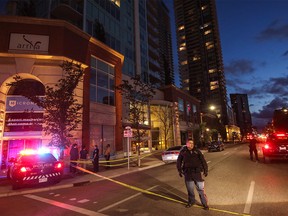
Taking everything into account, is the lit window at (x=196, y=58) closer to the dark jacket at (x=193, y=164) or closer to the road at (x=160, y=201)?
the road at (x=160, y=201)

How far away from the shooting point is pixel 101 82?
22125 mm

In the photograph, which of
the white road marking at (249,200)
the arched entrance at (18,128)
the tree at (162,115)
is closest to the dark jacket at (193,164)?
the white road marking at (249,200)

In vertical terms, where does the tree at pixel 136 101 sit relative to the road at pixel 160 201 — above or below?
above

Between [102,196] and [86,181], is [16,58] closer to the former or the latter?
[86,181]

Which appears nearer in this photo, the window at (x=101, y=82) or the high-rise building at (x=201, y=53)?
the window at (x=101, y=82)

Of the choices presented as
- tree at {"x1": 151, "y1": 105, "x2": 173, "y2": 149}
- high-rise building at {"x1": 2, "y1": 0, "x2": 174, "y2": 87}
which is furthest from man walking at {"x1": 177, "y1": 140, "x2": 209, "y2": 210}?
tree at {"x1": 151, "y1": 105, "x2": 173, "y2": 149}

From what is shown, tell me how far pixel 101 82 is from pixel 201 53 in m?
122

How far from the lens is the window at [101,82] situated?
2108 centimetres

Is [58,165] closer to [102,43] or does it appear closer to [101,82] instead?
[101,82]

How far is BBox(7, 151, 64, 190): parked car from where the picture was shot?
930cm

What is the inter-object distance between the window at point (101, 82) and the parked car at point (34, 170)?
10912 mm

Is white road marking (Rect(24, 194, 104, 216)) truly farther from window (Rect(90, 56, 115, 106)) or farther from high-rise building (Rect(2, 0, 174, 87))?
high-rise building (Rect(2, 0, 174, 87))

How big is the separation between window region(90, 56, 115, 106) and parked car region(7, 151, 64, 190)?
10912 millimetres

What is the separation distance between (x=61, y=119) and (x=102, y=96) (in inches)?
362
